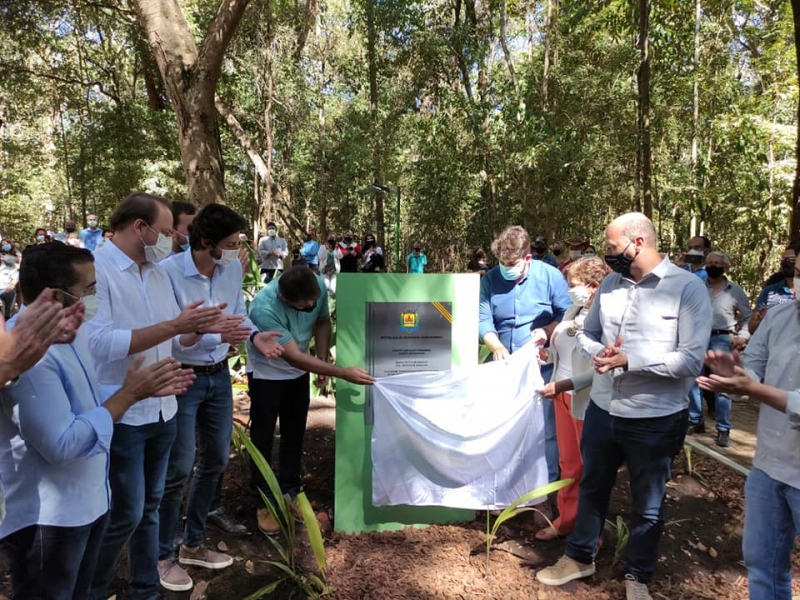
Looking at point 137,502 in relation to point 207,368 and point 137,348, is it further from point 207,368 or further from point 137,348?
point 207,368

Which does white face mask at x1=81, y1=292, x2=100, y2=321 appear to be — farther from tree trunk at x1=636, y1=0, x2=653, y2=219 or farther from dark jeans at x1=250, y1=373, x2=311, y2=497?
tree trunk at x1=636, y1=0, x2=653, y2=219

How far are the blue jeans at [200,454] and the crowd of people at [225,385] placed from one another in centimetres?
1

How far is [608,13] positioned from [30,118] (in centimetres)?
2057

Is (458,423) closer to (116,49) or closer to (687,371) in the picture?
(687,371)

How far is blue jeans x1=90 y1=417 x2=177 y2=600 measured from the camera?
7.25 ft

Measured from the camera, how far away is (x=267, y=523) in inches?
134

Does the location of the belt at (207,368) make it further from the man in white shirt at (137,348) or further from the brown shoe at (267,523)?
the brown shoe at (267,523)

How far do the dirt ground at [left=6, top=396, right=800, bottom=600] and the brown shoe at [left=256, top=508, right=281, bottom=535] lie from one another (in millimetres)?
62

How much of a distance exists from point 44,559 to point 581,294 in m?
2.77

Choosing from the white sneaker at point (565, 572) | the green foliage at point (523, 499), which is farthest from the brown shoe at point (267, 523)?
the white sneaker at point (565, 572)

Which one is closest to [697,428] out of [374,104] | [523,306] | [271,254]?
[523,306]

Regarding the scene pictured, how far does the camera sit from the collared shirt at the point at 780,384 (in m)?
1.98

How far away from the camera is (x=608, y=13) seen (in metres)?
12.9

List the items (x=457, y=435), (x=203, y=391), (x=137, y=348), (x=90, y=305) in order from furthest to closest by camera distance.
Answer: (x=457, y=435) → (x=203, y=391) → (x=137, y=348) → (x=90, y=305)
